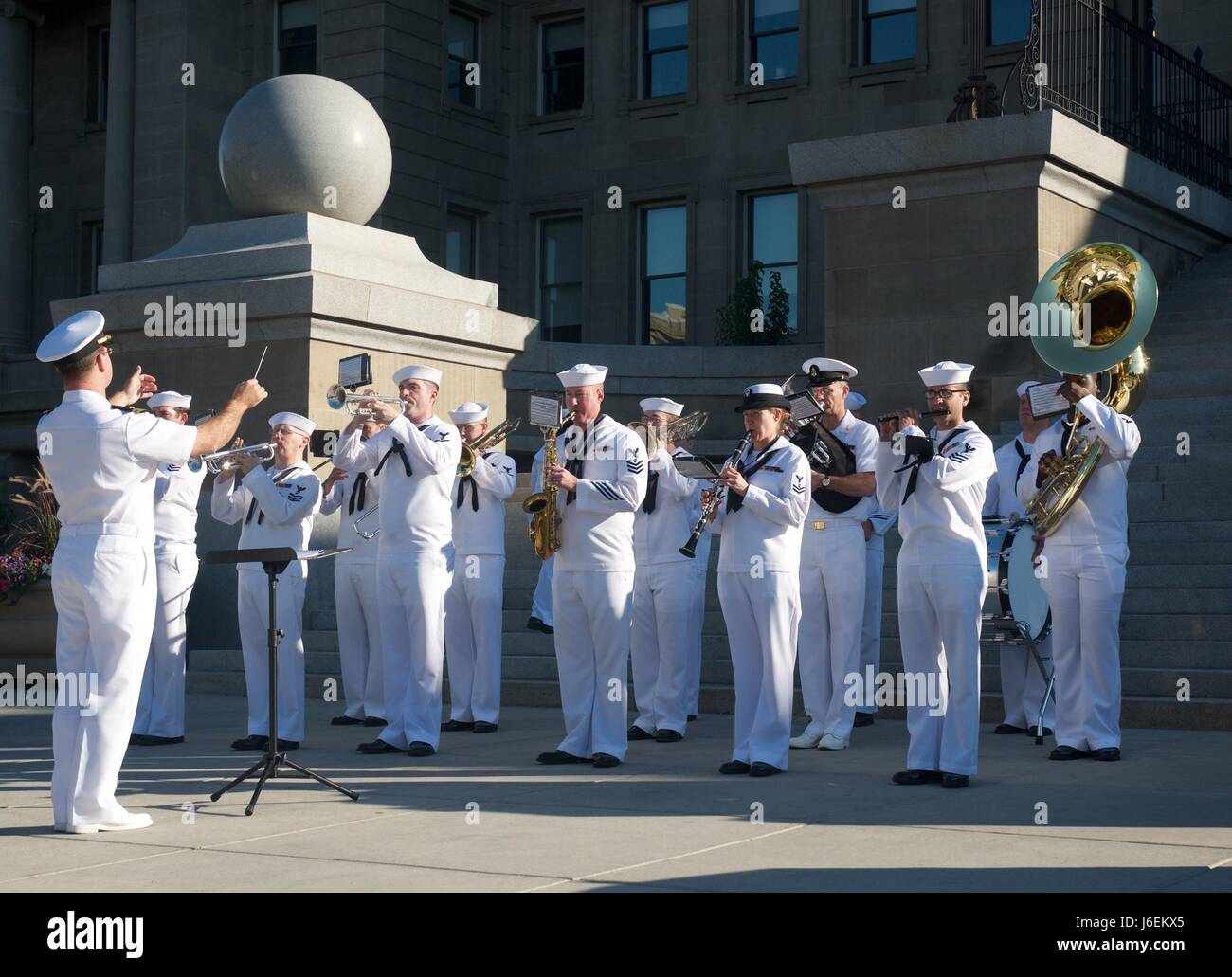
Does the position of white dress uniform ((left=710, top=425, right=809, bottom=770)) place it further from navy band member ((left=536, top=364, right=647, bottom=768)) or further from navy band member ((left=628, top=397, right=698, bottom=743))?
navy band member ((left=628, top=397, right=698, bottom=743))

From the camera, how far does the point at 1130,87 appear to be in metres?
20.5

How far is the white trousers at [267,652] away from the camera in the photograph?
11.5 meters

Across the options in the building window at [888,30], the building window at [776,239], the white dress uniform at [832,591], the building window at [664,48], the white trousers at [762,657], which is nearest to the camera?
the white trousers at [762,657]

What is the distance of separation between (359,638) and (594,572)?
3.32 meters

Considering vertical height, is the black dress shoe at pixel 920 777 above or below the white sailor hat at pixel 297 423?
below

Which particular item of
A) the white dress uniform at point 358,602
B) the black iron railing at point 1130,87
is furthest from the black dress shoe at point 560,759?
the black iron railing at point 1130,87

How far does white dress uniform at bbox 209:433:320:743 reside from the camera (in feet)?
38.0

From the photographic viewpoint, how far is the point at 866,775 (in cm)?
976

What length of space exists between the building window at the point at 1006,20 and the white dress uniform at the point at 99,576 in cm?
2303

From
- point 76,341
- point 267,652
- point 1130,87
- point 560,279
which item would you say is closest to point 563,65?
point 560,279

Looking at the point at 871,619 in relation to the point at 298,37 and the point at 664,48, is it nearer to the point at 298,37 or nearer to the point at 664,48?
the point at 664,48

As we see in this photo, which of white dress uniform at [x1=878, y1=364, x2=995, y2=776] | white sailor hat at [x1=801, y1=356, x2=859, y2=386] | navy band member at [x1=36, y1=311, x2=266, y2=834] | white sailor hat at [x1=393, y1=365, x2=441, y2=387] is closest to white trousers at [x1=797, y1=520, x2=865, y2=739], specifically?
white sailor hat at [x1=801, y1=356, x2=859, y2=386]

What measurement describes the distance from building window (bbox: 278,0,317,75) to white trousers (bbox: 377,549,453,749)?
22.2m

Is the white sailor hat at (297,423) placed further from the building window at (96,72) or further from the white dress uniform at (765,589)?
the building window at (96,72)
